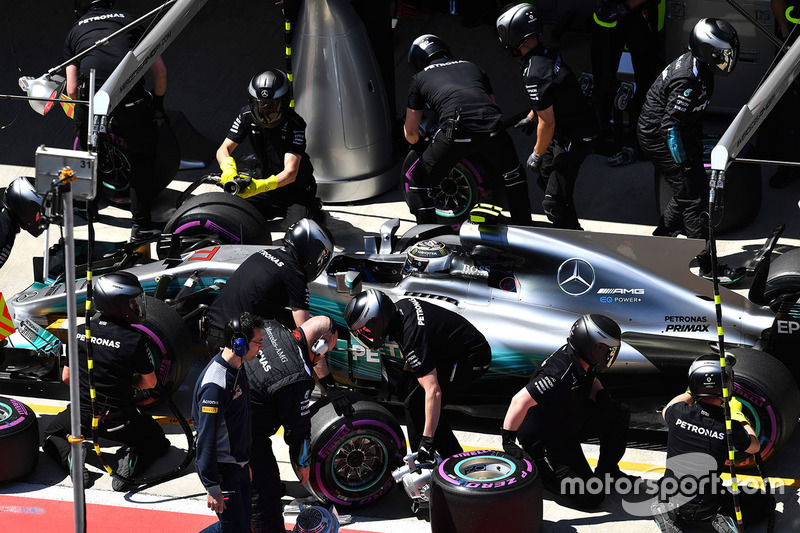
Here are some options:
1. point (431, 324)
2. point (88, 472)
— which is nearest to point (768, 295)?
point (431, 324)

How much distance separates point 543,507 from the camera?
762 centimetres

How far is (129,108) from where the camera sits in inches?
426

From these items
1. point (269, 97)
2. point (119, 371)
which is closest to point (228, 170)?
point (269, 97)

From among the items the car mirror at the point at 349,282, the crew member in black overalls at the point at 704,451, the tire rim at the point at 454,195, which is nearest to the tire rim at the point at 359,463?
the car mirror at the point at 349,282

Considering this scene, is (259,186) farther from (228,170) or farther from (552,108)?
(552,108)

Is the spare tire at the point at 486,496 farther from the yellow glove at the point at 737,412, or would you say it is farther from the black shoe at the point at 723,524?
the yellow glove at the point at 737,412

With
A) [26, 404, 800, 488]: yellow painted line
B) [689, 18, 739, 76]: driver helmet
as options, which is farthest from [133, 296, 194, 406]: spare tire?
[689, 18, 739, 76]: driver helmet

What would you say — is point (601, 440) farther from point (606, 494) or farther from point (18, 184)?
point (18, 184)

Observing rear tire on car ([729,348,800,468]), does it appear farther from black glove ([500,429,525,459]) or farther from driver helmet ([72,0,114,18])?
driver helmet ([72,0,114,18])

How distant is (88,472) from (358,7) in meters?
5.60

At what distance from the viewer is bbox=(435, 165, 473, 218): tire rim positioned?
10.8 metres

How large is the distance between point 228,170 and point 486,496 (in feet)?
14.5

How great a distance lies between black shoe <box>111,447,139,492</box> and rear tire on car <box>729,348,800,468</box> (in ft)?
12.7

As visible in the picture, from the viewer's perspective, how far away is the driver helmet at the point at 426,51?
10.7m
